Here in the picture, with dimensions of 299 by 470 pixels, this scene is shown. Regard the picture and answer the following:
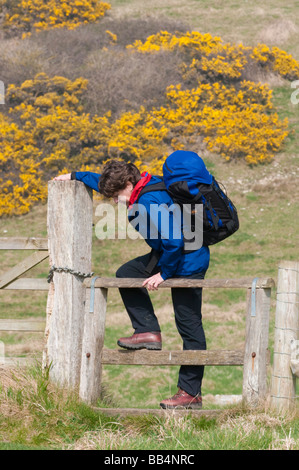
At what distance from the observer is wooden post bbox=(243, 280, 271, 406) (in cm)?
465

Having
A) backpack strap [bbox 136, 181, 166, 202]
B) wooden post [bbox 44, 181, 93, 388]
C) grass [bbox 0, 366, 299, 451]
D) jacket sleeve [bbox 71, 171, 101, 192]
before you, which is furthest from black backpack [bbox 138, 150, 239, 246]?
grass [bbox 0, 366, 299, 451]

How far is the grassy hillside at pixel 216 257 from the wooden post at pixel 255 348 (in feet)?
0.80

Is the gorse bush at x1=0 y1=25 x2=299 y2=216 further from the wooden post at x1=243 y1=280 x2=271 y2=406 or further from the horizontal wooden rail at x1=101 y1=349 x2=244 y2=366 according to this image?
the wooden post at x1=243 y1=280 x2=271 y2=406

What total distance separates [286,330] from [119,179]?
163 centimetres

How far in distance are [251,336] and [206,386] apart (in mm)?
4574

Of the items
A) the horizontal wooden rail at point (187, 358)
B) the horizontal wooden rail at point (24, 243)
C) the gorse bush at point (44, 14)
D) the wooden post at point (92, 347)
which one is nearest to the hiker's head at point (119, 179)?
the wooden post at point (92, 347)

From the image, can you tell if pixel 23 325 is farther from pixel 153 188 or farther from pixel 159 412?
pixel 153 188

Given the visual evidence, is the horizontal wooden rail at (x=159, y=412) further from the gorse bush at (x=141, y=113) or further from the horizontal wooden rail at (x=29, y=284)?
the gorse bush at (x=141, y=113)

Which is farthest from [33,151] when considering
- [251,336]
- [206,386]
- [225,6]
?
[251,336]

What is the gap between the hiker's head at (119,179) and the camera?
4633 mm

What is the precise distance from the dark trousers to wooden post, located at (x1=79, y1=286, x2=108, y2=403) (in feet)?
0.74

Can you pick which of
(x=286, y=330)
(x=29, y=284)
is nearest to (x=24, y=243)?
(x=29, y=284)

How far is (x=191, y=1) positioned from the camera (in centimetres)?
2867

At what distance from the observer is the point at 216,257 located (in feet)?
47.8
